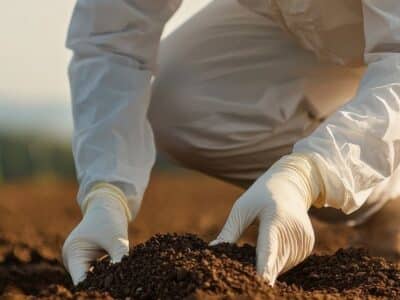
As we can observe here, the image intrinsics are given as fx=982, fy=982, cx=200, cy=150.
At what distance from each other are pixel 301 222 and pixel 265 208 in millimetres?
103

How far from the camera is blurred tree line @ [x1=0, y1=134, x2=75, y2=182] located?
1947cm

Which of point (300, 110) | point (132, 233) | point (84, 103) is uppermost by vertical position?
point (84, 103)

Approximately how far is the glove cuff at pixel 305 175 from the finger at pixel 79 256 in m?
0.72

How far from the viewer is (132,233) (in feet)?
19.5

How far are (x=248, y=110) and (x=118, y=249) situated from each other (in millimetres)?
1135

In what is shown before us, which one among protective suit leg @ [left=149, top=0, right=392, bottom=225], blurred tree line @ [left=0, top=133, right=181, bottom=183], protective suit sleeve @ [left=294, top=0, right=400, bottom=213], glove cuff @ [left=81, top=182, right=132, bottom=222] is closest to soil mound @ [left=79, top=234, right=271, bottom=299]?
protective suit sleeve @ [left=294, top=0, right=400, bottom=213]

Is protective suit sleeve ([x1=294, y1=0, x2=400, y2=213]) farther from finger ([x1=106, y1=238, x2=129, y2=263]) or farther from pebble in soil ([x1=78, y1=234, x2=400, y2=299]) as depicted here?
finger ([x1=106, y1=238, x2=129, y2=263])

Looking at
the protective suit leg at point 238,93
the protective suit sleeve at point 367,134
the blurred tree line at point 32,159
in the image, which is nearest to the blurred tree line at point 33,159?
the blurred tree line at point 32,159

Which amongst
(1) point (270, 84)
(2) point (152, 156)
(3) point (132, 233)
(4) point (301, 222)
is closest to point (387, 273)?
(4) point (301, 222)

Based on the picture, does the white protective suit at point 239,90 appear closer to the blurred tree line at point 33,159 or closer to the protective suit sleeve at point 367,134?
the protective suit sleeve at point 367,134

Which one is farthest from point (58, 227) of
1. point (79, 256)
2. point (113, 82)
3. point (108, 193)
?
point (79, 256)

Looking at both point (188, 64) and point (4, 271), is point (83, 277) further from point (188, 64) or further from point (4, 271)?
point (188, 64)

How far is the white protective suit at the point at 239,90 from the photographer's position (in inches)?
109

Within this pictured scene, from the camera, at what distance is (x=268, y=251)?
8.36ft
